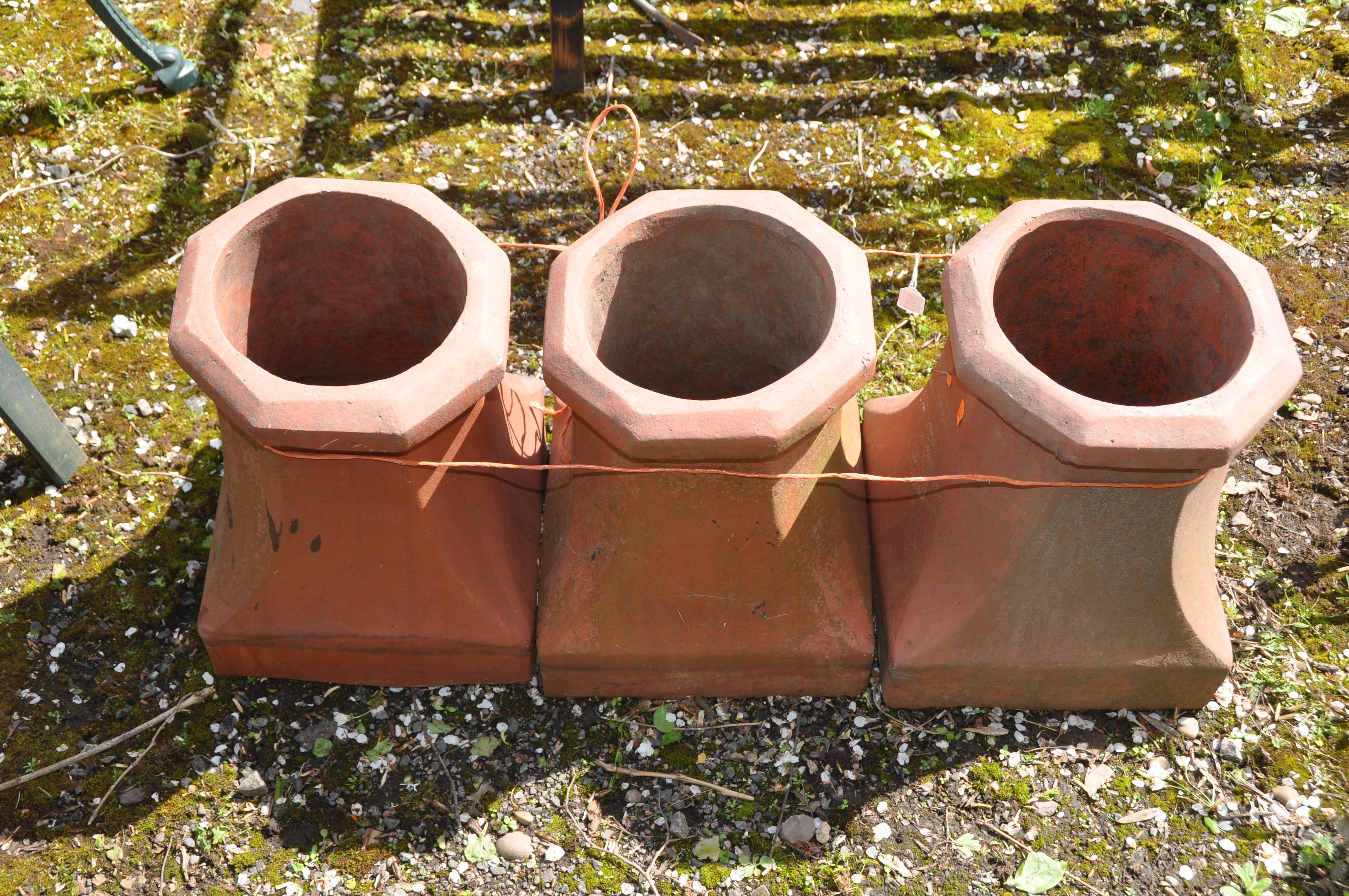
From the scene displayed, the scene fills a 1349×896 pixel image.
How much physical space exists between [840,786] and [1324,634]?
1443mm

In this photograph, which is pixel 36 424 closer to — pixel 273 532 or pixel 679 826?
pixel 273 532

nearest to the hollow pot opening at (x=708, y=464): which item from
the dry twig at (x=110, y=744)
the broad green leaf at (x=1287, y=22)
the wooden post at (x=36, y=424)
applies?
the dry twig at (x=110, y=744)

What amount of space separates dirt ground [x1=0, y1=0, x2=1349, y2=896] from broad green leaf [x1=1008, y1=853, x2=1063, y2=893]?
0.04m

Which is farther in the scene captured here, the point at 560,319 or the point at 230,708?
the point at 230,708

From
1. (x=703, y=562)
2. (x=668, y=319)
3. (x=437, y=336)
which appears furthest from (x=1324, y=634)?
(x=437, y=336)

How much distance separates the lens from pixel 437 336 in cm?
266

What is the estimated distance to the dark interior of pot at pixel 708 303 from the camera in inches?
90.7

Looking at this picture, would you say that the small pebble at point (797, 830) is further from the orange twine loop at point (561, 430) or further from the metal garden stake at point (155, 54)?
the metal garden stake at point (155, 54)

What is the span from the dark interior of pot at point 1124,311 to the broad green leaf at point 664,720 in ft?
4.32

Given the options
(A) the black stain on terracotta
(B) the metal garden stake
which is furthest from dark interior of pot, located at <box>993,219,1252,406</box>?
(B) the metal garden stake

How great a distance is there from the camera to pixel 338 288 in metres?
2.60

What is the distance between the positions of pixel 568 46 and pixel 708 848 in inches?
115

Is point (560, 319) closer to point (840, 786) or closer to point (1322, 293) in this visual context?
point (840, 786)

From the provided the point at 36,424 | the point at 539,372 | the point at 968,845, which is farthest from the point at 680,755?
the point at 36,424
